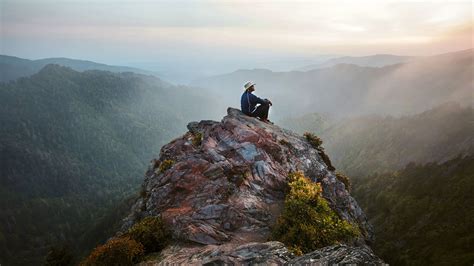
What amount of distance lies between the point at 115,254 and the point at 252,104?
20.7 metres

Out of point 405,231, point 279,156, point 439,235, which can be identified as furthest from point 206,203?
point 405,231

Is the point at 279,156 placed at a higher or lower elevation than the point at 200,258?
higher

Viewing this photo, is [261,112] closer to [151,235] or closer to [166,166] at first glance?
[166,166]

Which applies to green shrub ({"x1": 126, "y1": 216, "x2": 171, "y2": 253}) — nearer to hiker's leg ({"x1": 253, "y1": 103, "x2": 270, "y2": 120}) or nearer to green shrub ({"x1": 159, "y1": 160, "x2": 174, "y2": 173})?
green shrub ({"x1": 159, "y1": 160, "x2": 174, "y2": 173})

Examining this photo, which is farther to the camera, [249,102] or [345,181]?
[249,102]

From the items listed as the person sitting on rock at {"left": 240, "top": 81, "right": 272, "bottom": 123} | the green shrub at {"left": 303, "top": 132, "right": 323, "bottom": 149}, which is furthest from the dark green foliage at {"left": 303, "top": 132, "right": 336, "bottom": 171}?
the person sitting on rock at {"left": 240, "top": 81, "right": 272, "bottom": 123}

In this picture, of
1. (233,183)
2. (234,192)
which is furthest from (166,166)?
(234,192)

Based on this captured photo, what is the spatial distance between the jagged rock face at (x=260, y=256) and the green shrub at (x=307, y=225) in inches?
64.9

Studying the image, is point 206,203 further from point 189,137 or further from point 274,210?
point 189,137

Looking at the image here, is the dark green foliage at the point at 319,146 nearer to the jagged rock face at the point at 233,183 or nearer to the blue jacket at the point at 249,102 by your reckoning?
the jagged rock face at the point at 233,183

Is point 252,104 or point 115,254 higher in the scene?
point 252,104

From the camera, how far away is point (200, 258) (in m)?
17.0

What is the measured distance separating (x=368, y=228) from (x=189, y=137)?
57.7 feet

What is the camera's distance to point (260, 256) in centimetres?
1596
